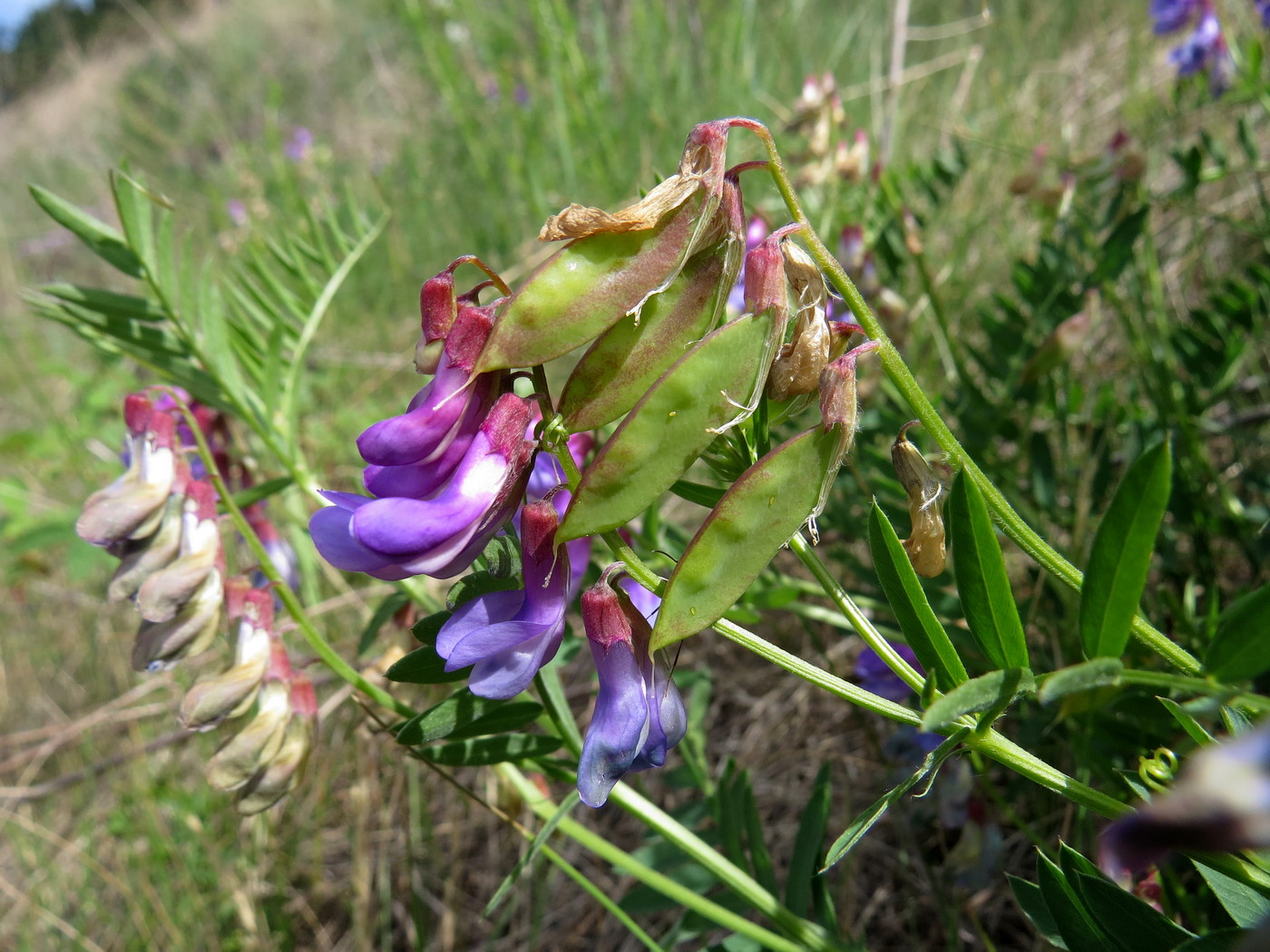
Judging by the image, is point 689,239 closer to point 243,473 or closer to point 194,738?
point 243,473

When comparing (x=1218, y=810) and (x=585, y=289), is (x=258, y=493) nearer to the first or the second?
(x=585, y=289)

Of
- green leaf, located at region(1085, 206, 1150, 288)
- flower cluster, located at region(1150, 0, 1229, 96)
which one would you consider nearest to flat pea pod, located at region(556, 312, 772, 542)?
green leaf, located at region(1085, 206, 1150, 288)

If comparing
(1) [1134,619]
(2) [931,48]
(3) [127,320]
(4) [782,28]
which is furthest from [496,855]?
(2) [931,48]

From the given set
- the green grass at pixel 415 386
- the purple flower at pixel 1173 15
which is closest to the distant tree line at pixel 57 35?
the green grass at pixel 415 386

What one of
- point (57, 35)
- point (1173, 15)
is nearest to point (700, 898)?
point (1173, 15)

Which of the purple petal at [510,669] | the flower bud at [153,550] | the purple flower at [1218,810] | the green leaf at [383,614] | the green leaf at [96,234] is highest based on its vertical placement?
the green leaf at [96,234]

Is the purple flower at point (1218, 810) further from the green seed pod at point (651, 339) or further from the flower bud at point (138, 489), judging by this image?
the flower bud at point (138, 489)
